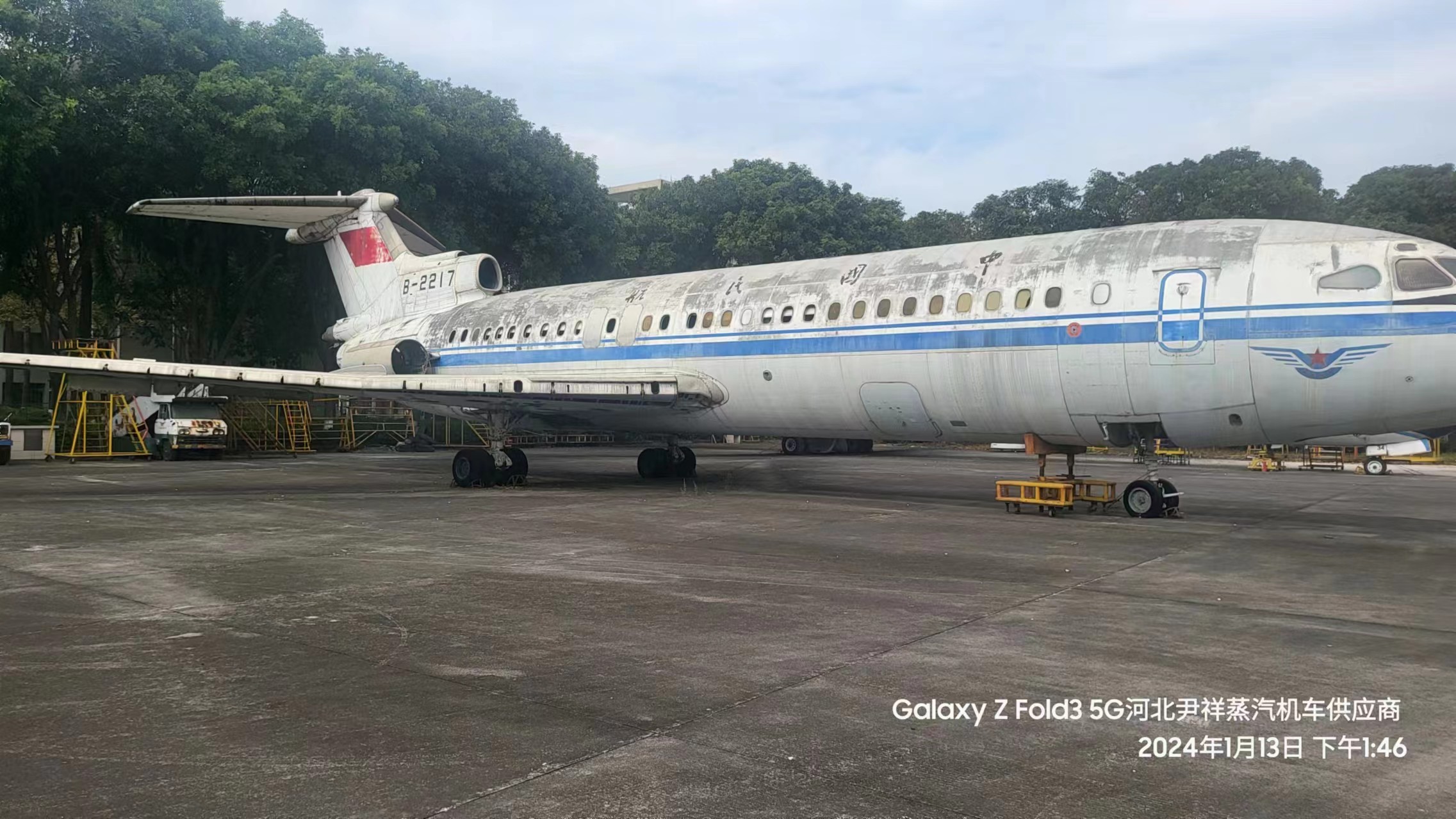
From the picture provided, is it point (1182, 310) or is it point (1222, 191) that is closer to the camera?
point (1182, 310)

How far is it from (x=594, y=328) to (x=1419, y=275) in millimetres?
13190

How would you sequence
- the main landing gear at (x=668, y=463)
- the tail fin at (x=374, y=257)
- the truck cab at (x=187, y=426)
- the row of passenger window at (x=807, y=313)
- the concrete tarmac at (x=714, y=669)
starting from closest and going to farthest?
the concrete tarmac at (x=714, y=669) → the row of passenger window at (x=807, y=313) → the main landing gear at (x=668, y=463) → the tail fin at (x=374, y=257) → the truck cab at (x=187, y=426)

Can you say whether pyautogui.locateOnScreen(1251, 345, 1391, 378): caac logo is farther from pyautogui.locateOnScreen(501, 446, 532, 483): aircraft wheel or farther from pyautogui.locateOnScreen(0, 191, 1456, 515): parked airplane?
pyautogui.locateOnScreen(501, 446, 532, 483): aircraft wheel

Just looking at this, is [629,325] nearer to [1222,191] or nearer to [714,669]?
[714,669]

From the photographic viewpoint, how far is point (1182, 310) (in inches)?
462

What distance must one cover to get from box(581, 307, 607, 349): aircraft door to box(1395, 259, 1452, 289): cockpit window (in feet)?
41.8

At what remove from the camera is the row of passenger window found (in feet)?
42.2

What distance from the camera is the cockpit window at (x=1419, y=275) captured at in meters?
10.5

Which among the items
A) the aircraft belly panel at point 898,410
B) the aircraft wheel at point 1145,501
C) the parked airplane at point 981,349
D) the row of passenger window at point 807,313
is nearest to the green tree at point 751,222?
the row of passenger window at point 807,313

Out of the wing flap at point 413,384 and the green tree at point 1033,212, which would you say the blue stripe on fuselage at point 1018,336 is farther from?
the green tree at point 1033,212

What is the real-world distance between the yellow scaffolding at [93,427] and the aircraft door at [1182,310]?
1125 inches


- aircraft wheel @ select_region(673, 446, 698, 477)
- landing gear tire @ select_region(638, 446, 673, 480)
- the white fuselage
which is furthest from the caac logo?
landing gear tire @ select_region(638, 446, 673, 480)

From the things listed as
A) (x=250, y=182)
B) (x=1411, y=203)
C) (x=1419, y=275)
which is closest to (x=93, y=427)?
(x=250, y=182)

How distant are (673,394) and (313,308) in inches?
972
